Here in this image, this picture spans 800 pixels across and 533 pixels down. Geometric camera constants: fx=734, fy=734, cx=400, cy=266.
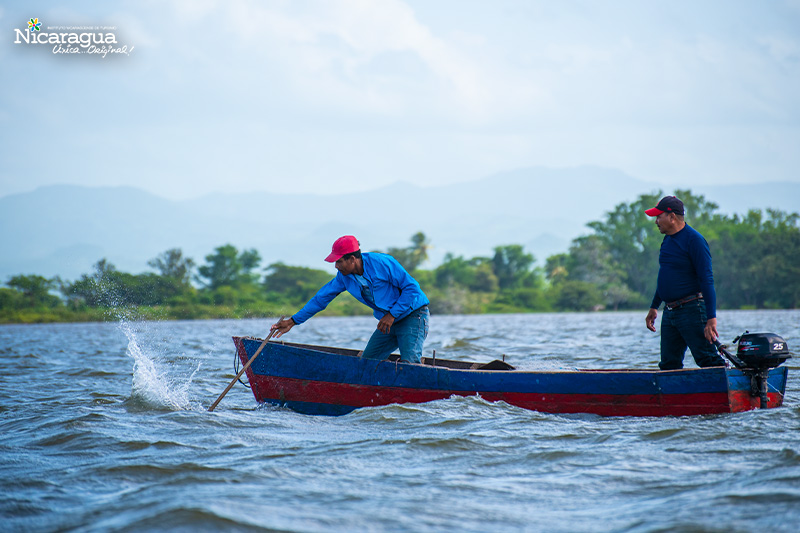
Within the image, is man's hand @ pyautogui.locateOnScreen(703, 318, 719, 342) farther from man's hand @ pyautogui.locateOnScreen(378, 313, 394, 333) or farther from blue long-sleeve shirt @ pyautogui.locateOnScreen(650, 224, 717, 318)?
man's hand @ pyautogui.locateOnScreen(378, 313, 394, 333)

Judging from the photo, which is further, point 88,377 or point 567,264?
point 567,264

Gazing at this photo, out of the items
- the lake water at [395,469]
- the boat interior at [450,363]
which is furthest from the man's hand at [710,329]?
the boat interior at [450,363]

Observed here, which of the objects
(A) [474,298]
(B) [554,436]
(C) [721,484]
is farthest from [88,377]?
(A) [474,298]

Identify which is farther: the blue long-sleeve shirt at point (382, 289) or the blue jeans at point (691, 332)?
the blue long-sleeve shirt at point (382, 289)

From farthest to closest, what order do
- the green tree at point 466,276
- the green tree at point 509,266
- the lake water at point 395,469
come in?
the green tree at point 509,266 → the green tree at point 466,276 → the lake water at point 395,469

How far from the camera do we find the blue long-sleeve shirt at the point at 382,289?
24.3ft

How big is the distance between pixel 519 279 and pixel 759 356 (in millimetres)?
83795

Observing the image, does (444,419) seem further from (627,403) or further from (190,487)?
(190,487)

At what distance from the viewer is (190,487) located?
4797 millimetres

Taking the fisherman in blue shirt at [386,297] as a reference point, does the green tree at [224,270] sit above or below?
above

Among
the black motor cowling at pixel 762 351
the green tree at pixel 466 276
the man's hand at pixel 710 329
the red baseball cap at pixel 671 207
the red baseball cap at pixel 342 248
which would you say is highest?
the green tree at pixel 466 276

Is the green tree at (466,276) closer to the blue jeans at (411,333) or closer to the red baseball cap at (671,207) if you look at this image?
the blue jeans at (411,333)

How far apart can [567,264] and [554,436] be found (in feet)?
263

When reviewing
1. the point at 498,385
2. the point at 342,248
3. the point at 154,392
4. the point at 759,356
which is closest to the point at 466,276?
the point at 154,392
